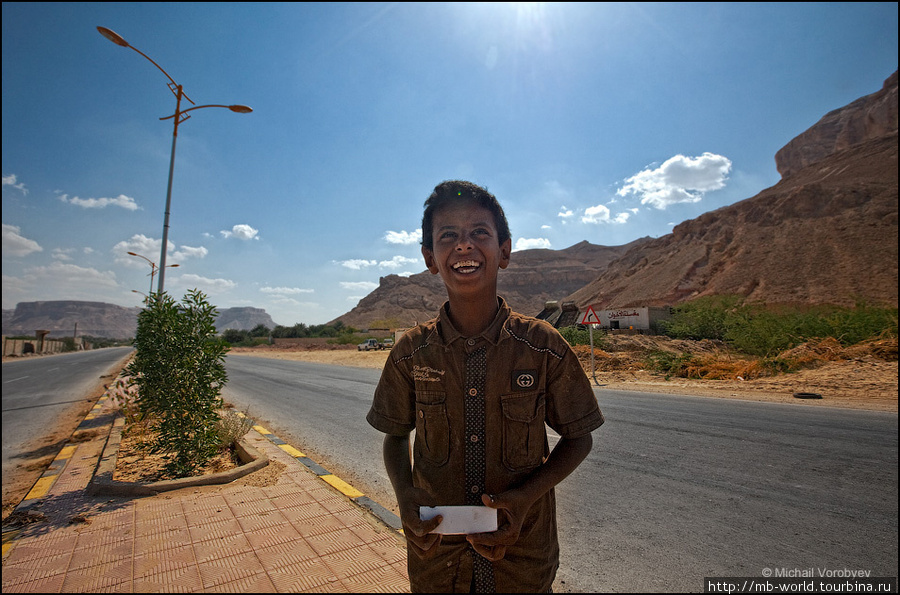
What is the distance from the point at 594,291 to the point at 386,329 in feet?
108

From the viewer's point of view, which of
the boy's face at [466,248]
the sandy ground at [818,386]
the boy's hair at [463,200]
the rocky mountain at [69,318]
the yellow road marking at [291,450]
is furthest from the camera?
the rocky mountain at [69,318]

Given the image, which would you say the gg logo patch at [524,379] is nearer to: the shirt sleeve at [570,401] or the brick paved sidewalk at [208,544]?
the shirt sleeve at [570,401]

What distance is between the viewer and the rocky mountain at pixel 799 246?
37.6 m

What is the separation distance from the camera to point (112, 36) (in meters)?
7.20

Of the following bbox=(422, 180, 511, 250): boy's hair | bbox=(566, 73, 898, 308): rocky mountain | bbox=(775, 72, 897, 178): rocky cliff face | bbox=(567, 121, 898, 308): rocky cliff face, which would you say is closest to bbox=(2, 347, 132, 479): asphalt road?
bbox=(422, 180, 511, 250): boy's hair

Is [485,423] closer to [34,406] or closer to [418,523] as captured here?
[418,523]

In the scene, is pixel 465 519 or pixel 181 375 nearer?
pixel 465 519

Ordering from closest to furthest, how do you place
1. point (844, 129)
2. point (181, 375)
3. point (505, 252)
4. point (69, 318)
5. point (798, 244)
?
point (505, 252) → point (181, 375) → point (798, 244) → point (844, 129) → point (69, 318)

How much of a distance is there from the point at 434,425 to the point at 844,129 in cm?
11594

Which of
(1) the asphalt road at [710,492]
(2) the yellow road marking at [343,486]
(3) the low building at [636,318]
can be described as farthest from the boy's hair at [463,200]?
(3) the low building at [636,318]

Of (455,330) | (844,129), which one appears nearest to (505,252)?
(455,330)

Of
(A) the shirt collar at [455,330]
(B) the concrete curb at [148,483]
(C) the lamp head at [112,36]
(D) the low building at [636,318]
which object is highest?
(C) the lamp head at [112,36]

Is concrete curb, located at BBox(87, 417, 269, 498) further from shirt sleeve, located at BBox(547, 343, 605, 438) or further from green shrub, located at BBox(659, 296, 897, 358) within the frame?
green shrub, located at BBox(659, 296, 897, 358)

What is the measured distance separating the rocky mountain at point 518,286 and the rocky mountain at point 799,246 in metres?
26.0
